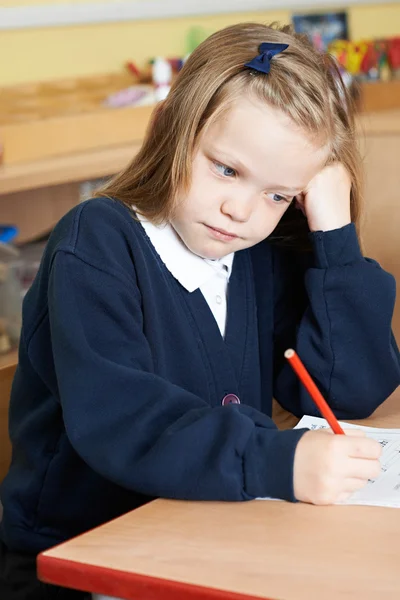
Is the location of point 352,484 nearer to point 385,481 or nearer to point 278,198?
point 385,481

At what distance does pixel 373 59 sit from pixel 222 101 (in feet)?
7.77

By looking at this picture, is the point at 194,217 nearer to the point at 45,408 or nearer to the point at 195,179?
the point at 195,179

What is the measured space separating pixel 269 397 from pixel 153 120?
15.0 inches

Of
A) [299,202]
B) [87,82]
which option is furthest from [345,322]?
[87,82]

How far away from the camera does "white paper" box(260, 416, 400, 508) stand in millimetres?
839

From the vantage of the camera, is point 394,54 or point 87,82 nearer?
point 87,82

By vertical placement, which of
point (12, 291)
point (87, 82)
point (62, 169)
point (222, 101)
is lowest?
point (12, 291)

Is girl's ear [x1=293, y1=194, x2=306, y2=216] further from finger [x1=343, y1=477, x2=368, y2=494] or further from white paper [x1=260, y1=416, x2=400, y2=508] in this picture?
finger [x1=343, y1=477, x2=368, y2=494]

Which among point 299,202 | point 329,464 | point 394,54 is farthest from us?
point 394,54

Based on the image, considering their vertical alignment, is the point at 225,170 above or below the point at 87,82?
above

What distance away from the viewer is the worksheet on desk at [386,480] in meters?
0.84

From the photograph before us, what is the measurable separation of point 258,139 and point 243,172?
0.12 ft

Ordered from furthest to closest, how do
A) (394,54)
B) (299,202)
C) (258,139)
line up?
1. (394,54)
2. (299,202)
3. (258,139)

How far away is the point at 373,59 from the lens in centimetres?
329
